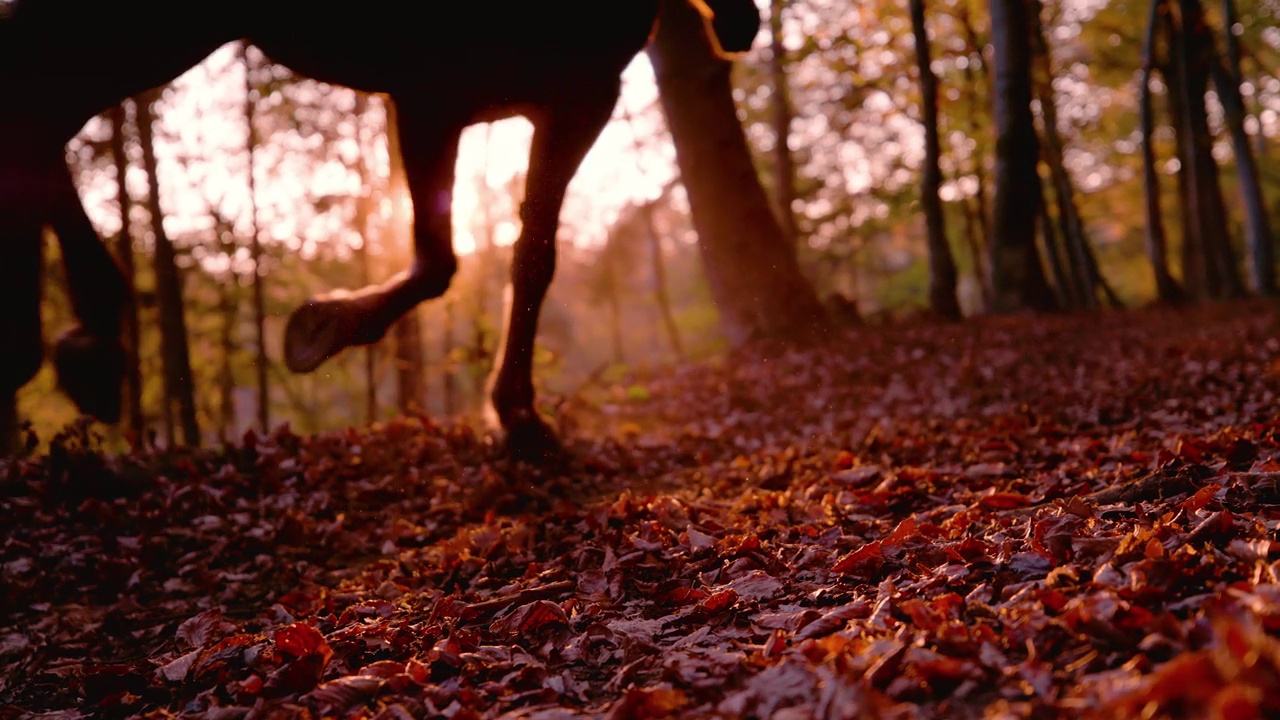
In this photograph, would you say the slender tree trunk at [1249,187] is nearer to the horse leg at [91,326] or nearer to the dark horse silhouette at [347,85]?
the dark horse silhouette at [347,85]

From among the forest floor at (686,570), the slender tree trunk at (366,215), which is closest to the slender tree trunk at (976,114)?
the slender tree trunk at (366,215)

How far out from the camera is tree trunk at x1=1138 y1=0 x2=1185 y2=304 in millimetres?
15148

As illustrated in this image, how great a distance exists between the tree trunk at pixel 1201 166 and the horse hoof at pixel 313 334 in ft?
57.5

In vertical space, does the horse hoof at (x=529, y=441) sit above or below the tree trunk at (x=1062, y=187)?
below

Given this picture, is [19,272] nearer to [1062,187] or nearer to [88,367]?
[88,367]

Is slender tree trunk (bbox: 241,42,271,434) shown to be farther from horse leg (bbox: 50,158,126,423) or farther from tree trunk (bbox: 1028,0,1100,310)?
tree trunk (bbox: 1028,0,1100,310)

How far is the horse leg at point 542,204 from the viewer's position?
4043 mm

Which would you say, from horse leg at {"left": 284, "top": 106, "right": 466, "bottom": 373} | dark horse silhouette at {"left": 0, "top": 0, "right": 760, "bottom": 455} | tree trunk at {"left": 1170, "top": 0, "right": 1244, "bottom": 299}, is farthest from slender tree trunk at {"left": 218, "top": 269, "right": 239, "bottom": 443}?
tree trunk at {"left": 1170, "top": 0, "right": 1244, "bottom": 299}

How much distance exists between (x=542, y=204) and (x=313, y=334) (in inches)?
52.1

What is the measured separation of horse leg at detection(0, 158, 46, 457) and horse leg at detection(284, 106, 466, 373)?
2.97 feet

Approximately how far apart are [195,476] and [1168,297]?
1675cm

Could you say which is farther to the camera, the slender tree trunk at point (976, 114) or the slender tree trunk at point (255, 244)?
the slender tree trunk at point (976, 114)

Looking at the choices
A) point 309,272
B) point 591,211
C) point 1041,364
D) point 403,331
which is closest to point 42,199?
point 1041,364

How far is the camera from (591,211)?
2905 cm
